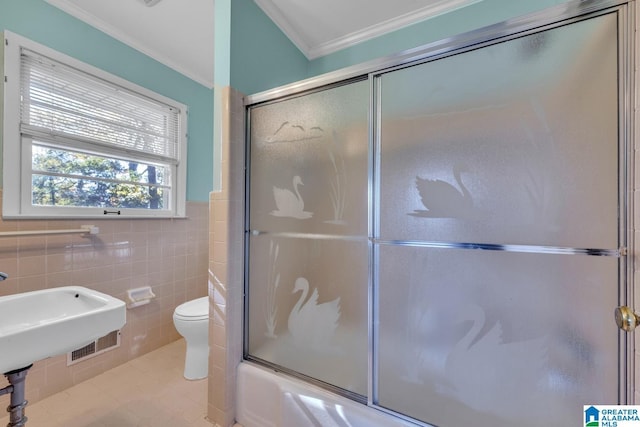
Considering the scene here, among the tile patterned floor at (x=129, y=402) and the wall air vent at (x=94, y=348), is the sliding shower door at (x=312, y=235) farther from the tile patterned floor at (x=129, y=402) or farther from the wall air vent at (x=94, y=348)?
the wall air vent at (x=94, y=348)

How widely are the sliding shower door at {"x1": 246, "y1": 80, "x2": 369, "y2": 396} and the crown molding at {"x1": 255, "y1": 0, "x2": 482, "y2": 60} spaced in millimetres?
763

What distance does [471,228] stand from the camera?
948 millimetres

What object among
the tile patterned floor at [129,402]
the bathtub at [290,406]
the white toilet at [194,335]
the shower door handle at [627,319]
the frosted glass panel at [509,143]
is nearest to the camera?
the shower door handle at [627,319]

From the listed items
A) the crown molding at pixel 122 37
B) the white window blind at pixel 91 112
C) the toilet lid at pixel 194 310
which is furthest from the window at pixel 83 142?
the toilet lid at pixel 194 310

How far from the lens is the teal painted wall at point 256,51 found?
1.43 metres

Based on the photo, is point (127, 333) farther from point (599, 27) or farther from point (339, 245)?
point (599, 27)

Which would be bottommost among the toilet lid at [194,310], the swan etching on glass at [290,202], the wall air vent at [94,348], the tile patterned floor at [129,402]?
the tile patterned floor at [129,402]

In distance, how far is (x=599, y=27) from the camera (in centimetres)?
79

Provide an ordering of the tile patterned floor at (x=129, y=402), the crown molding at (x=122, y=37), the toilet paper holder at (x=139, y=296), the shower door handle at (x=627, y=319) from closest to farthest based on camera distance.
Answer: the shower door handle at (x=627, y=319) < the tile patterned floor at (x=129, y=402) < the crown molding at (x=122, y=37) < the toilet paper holder at (x=139, y=296)

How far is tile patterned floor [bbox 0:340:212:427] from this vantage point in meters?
1.40

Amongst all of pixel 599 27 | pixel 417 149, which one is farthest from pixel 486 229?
pixel 599 27

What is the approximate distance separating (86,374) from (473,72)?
2847 mm

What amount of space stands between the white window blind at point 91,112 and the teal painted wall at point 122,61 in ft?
0.38

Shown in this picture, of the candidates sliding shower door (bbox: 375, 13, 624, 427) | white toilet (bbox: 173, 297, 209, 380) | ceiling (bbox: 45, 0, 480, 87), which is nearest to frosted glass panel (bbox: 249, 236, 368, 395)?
sliding shower door (bbox: 375, 13, 624, 427)
